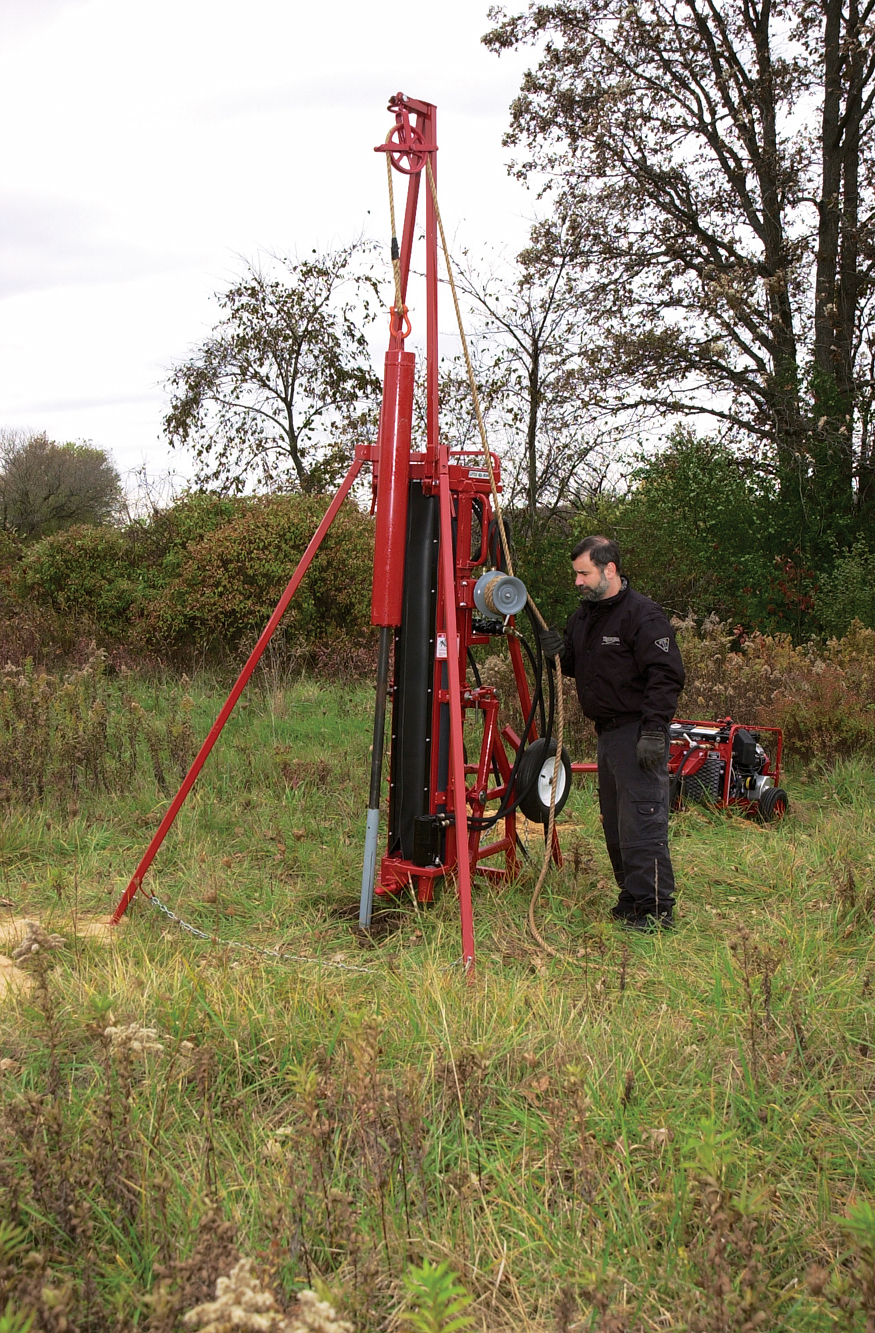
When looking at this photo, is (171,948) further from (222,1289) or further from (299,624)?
(299,624)

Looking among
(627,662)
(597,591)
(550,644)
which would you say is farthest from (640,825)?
(597,591)

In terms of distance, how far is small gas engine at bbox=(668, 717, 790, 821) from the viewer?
6.35 meters

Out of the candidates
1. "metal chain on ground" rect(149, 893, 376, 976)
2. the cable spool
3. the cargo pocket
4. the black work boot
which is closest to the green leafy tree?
the cargo pocket

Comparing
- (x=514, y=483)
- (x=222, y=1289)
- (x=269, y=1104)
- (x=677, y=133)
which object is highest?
(x=677, y=133)

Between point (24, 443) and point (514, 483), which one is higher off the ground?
point (24, 443)

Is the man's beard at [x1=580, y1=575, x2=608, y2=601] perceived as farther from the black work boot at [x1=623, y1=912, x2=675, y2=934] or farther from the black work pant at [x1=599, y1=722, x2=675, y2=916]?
the black work boot at [x1=623, y1=912, x2=675, y2=934]

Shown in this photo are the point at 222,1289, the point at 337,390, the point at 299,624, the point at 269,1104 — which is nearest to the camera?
the point at 222,1289

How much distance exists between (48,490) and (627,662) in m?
25.5

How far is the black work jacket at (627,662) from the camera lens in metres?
4.51

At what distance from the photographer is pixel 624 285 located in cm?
1381

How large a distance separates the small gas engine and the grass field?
135 centimetres

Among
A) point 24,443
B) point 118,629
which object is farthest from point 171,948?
point 24,443

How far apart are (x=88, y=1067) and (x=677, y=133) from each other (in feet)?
45.5

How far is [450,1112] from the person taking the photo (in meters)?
2.85
